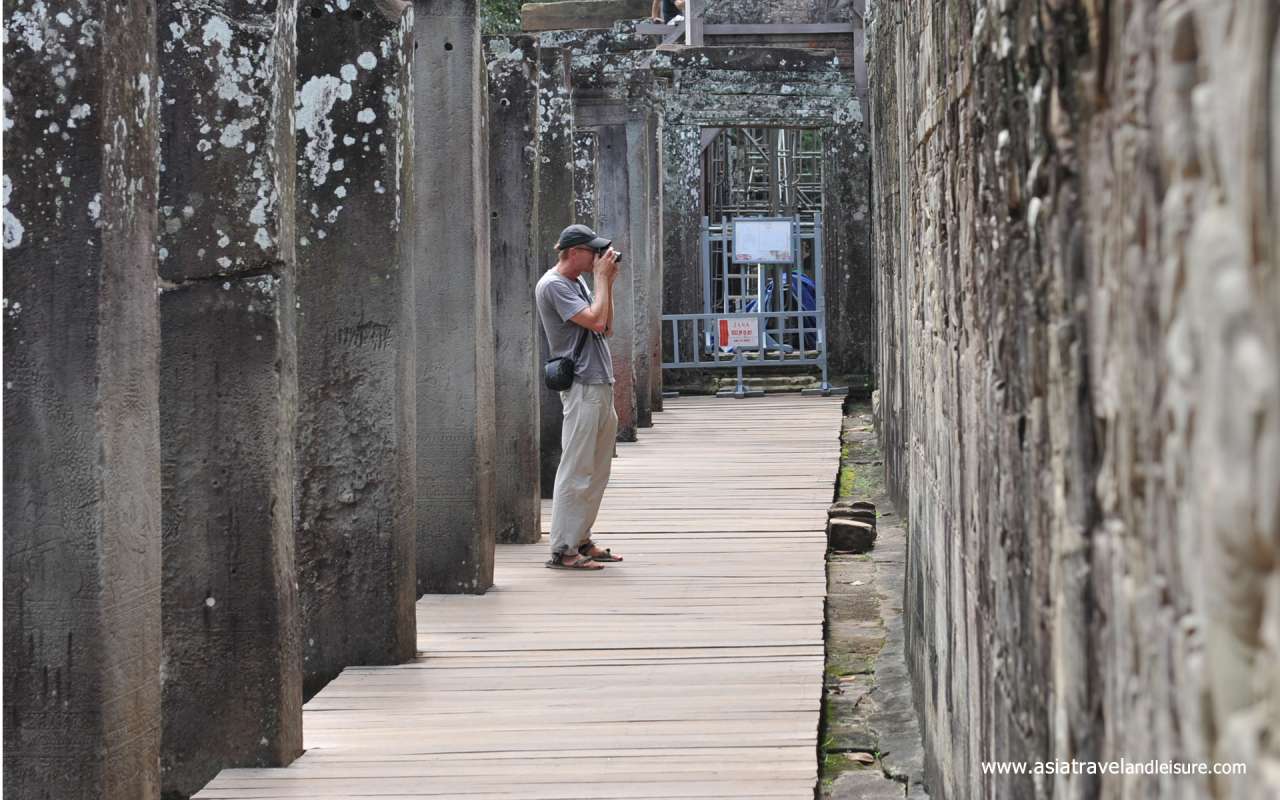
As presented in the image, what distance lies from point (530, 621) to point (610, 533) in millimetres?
2437

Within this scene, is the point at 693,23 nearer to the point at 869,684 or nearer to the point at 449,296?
the point at 449,296

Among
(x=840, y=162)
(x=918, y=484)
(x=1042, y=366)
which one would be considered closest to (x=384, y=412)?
(x=918, y=484)

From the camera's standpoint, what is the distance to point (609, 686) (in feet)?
19.3

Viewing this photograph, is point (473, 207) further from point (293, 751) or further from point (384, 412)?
point (293, 751)

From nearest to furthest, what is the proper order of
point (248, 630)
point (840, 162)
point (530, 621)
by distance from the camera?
point (248, 630)
point (530, 621)
point (840, 162)

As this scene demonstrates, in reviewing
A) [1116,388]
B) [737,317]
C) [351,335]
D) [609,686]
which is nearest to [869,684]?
[609,686]

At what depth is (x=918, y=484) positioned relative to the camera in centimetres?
570

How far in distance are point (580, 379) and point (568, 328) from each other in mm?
252

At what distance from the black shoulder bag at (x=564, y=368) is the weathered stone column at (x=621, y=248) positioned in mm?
5509

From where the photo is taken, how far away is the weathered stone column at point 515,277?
9078 millimetres

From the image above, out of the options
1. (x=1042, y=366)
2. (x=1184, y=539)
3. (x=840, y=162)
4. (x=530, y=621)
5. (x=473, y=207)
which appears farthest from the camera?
(x=840, y=162)

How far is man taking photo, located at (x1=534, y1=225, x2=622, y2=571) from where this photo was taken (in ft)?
26.7

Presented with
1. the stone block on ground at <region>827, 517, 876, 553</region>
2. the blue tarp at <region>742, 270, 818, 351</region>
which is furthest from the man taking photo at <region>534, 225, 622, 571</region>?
the blue tarp at <region>742, 270, 818, 351</region>

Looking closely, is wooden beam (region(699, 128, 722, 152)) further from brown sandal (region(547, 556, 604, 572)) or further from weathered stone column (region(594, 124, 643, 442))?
brown sandal (region(547, 556, 604, 572))
